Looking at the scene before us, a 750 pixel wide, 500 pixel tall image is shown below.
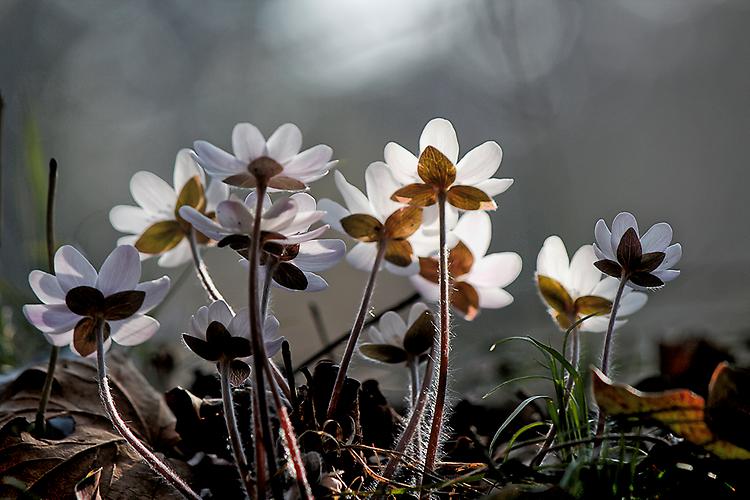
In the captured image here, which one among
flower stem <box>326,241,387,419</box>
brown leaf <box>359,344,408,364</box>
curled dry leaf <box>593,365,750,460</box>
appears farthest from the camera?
brown leaf <box>359,344,408,364</box>

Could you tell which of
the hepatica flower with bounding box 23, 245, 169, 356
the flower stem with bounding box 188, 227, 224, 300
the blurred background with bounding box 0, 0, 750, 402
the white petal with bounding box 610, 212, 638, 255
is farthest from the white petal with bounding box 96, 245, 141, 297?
the blurred background with bounding box 0, 0, 750, 402

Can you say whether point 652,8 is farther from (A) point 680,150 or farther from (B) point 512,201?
(B) point 512,201

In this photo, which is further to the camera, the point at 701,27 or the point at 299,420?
the point at 701,27

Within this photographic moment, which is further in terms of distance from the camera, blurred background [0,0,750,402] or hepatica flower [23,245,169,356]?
blurred background [0,0,750,402]

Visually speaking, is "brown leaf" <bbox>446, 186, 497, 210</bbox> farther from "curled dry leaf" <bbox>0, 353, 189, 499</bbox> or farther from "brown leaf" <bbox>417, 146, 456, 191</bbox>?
"curled dry leaf" <bbox>0, 353, 189, 499</bbox>

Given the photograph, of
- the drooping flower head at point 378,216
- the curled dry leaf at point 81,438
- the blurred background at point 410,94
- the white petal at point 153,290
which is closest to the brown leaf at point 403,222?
the drooping flower head at point 378,216

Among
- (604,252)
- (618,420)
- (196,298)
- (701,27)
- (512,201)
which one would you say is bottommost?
(196,298)

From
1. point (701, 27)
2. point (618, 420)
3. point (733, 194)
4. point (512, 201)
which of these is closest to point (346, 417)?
point (618, 420)
